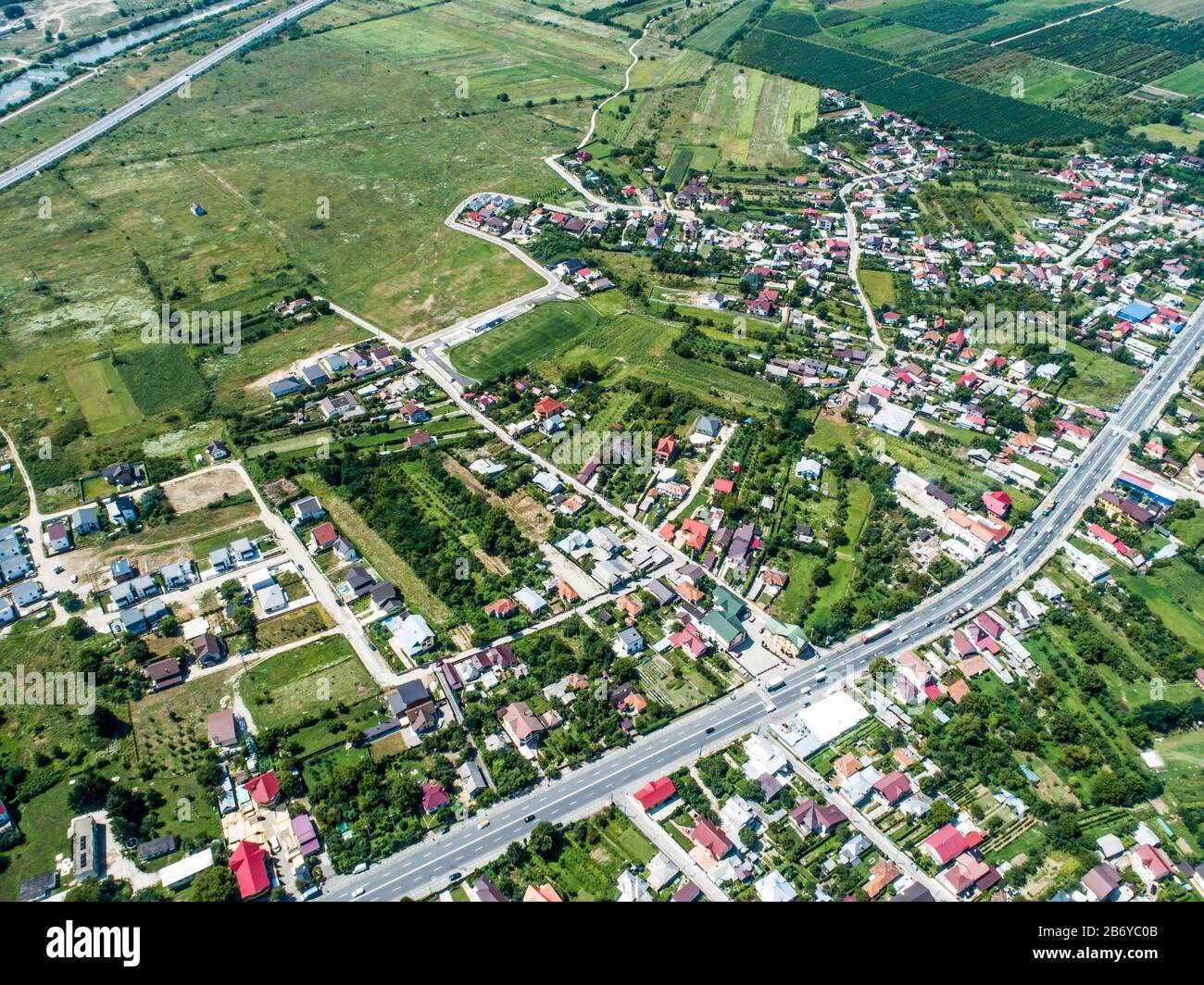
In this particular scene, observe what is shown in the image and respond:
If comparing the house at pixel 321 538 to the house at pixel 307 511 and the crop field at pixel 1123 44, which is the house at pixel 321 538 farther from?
the crop field at pixel 1123 44

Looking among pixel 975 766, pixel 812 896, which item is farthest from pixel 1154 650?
pixel 812 896

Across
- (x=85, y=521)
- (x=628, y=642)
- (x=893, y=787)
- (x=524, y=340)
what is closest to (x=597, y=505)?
(x=628, y=642)

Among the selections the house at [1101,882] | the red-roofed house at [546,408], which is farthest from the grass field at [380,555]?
the house at [1101,882]

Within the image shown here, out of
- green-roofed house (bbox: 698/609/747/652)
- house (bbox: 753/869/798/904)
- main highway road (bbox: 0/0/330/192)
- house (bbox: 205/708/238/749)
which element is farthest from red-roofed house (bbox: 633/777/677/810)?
main highway road (bbox: 0/0/330/192)

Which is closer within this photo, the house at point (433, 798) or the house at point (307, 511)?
the house at point (433, 798)

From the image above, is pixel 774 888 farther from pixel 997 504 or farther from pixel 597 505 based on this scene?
pixel 997 504

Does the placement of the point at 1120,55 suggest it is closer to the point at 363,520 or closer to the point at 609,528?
the point at 609,528
